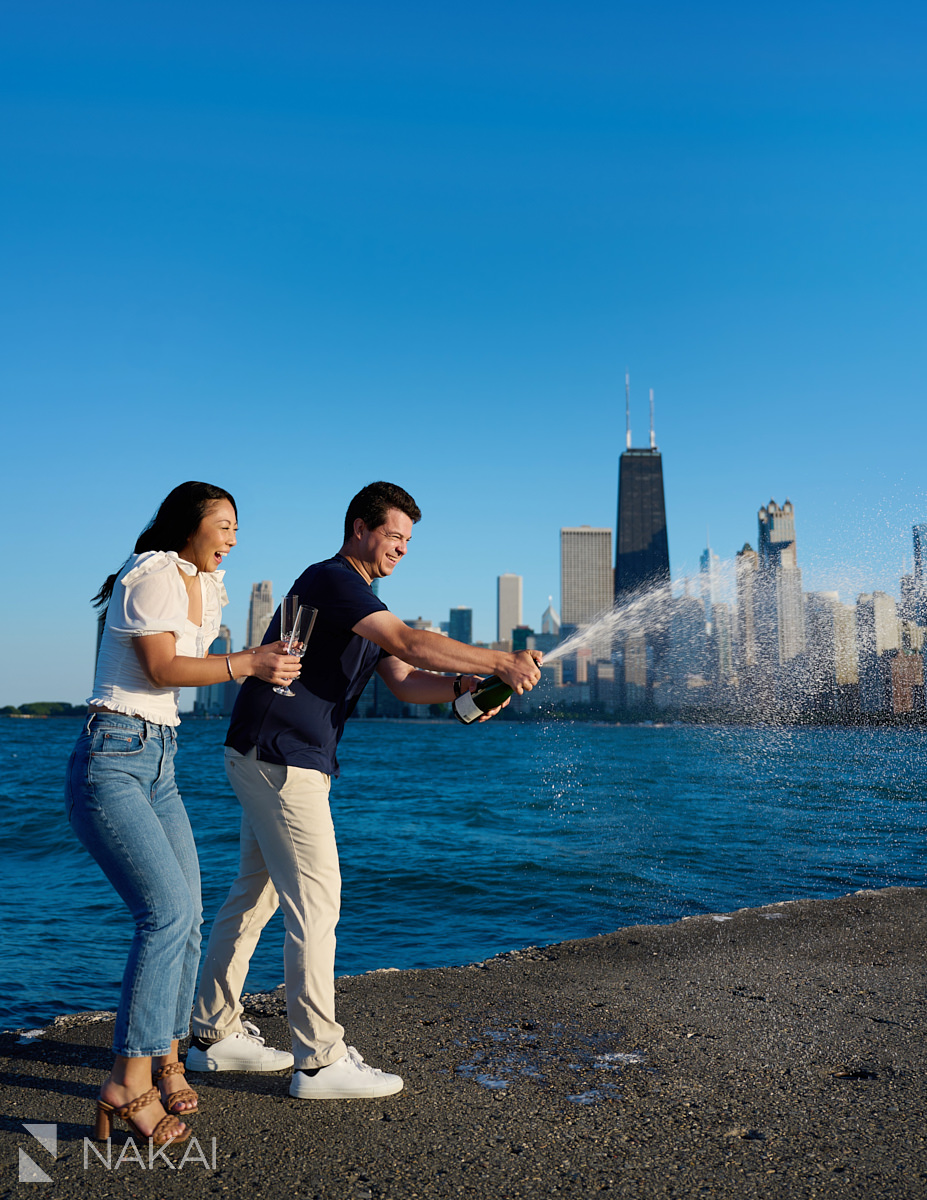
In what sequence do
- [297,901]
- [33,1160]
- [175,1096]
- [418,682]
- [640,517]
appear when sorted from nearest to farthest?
1. [33,1160]
2. [175,1096]
3. [297,901]
4. [418,682]
5. [640,517]

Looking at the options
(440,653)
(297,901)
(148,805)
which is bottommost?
(297,901)

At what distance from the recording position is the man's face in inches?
145

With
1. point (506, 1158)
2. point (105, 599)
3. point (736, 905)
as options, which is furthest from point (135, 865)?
point (736, 905)

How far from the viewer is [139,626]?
3.01 metres

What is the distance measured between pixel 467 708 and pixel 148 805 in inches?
52.2

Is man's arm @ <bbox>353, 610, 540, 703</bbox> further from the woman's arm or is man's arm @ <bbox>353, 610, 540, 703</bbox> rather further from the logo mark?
the logo mark

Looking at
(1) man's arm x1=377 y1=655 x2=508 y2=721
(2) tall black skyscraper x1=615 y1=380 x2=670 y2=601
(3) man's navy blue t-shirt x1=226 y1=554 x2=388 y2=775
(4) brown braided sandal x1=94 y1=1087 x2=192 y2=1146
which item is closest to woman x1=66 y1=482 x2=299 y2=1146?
(4) brown braided sandal x1=94 y1=1087 x2=192 y2=1146

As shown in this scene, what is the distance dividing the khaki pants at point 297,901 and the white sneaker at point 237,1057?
49 mm

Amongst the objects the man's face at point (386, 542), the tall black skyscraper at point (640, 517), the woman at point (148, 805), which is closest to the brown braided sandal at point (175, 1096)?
the woman at point (148, 805)

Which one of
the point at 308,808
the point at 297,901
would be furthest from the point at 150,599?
the point at 297,901

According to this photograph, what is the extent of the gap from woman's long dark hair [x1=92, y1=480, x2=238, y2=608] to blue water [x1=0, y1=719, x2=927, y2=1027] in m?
4.56

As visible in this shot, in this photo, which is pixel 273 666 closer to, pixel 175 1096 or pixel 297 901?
pixel 297 901

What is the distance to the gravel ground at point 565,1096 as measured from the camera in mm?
2633

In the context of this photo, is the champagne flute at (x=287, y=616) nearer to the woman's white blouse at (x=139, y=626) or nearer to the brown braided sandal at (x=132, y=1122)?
the woman's white blouse at (x=139, y=626)
